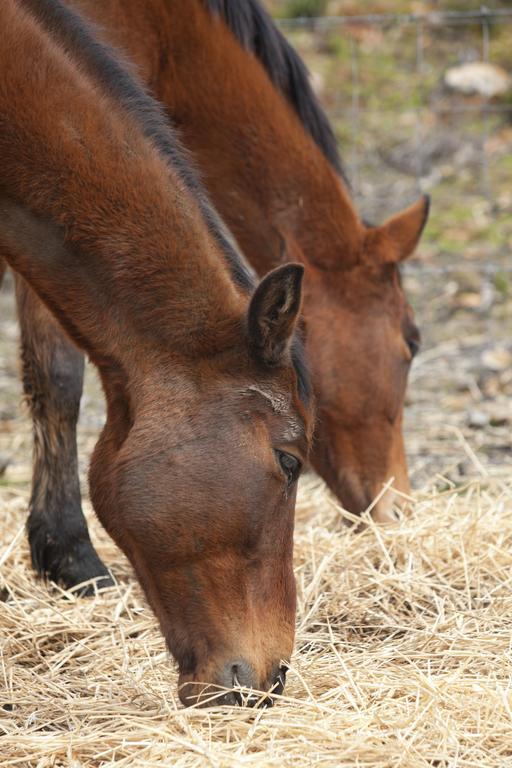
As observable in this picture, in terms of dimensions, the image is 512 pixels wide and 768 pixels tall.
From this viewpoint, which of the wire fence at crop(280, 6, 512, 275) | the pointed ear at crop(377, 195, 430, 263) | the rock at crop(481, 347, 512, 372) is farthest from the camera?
the wire fence at crop(280, 6, 512, 275)

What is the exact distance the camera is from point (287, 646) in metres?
3.09

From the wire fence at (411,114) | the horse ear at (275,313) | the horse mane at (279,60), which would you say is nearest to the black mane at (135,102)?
the horse ear at (275,313)

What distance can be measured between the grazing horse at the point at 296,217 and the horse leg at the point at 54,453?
2 centimetres

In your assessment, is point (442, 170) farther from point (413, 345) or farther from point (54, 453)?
point (54, 453)

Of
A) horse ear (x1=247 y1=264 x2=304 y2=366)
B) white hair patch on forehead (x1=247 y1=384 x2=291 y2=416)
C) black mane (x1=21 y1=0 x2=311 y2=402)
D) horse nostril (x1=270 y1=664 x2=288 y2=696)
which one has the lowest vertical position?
horse nostril (x1=270 y1=664 x2=288 y2=696)

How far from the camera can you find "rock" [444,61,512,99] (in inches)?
420

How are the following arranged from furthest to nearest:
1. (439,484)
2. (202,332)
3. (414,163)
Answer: (414,163)
(439,484)
(202,332)

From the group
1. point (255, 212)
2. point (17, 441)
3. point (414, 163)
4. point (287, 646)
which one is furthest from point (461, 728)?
point (414, 163)

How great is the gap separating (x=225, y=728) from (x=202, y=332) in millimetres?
978

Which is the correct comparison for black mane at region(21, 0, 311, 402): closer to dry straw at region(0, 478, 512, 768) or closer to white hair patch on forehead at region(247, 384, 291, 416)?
white hair patch on forehead at region(247, 384, 291, 416)

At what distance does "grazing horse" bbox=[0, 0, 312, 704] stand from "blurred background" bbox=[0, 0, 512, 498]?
2.08 metres

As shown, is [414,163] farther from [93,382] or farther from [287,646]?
[287,646]

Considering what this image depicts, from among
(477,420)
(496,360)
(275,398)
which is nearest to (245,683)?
(275,398)

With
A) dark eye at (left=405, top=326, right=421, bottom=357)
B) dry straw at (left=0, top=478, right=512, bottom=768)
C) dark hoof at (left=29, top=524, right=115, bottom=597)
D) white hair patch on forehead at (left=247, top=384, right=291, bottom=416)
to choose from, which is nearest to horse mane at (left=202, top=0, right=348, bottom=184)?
dark eye at (left=405, top=326, right=421, bottom=357)
